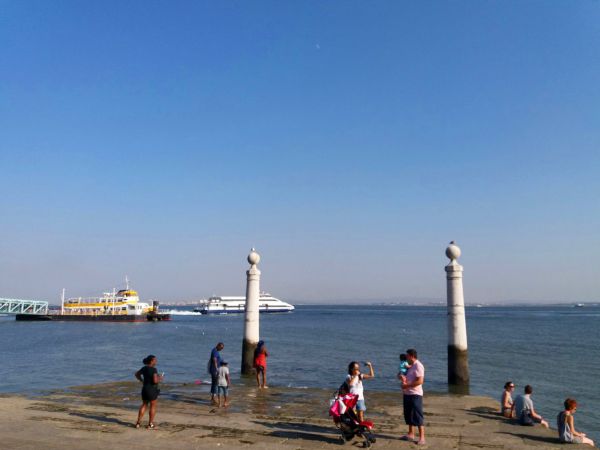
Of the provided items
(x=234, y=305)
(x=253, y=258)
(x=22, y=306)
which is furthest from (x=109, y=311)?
(x=253, y=258)

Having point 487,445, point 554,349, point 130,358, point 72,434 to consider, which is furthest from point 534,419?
point 554,349

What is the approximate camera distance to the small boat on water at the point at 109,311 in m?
103

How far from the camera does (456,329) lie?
18250mm

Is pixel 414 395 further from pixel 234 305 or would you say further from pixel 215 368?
pixel 234 305

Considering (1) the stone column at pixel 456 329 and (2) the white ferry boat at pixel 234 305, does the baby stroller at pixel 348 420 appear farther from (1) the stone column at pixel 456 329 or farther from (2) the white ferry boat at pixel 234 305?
(2) the white ferry boat at pixel 234 305

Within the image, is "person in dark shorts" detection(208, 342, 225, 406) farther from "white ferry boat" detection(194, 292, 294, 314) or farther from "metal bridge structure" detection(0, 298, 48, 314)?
"white ferry boat" detection(194, 292, 294, 314)

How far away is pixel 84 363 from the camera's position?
33625 mm

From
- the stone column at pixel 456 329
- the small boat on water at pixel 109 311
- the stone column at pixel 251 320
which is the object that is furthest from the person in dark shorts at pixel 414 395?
the small boat on water at pixel 109 311

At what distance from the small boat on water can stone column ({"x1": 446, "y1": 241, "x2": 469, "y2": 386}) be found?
94.3 meters

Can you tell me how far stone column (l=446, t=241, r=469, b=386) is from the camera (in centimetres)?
1811

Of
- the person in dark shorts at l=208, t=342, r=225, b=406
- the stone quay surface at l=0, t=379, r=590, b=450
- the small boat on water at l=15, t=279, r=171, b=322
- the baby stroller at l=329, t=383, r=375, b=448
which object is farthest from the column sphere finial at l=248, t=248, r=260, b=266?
the small boat on water at l=15, t=279, r=171, b=322

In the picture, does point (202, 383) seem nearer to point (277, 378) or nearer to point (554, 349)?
point (277, 378)

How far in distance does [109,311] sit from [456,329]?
3926 inches

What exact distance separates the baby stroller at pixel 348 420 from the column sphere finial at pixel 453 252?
10617 mm
